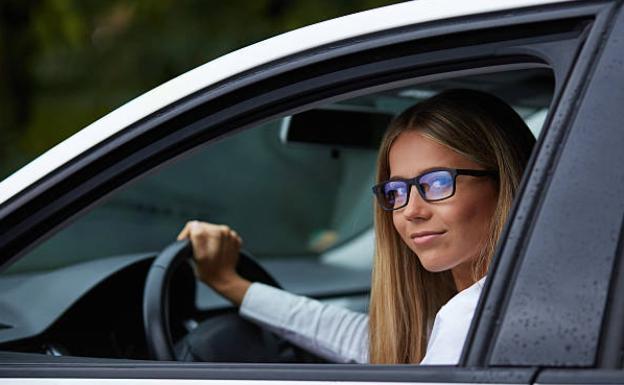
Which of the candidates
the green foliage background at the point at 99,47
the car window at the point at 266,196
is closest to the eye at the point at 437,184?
the car window at the point at 266,196

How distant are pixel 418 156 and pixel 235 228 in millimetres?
3020

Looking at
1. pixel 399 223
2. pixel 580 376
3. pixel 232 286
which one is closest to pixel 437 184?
pixel 399 223

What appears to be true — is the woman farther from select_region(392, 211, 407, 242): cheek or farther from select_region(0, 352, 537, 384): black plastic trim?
select_region(0, 352, 537, 384): black plastic trim

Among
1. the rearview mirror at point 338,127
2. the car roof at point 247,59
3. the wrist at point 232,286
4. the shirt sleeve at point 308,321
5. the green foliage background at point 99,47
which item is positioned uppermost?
the green foliage background at point 99,47

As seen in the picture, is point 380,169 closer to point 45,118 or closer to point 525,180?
point 525,180

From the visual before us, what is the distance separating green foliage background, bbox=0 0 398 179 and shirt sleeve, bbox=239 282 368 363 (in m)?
4.48

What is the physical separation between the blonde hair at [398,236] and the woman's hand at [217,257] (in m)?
0.61

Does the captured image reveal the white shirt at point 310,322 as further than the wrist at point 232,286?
No

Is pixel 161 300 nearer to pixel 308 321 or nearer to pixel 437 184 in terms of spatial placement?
pixel 308 321

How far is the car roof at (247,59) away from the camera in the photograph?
162cm

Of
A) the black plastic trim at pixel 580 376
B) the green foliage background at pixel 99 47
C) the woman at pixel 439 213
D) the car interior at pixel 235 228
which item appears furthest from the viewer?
the green foliage background at pixel 99 47

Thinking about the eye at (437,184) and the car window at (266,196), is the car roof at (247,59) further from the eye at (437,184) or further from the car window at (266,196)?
the car window at (266,196)

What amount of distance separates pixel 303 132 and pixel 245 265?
1.18ft

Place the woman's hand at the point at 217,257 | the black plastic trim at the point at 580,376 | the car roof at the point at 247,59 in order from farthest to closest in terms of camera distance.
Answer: the woman's hand at the point at 217,257 → the car roof at the point at 247,59 → the black plastic trim at the point at 580,376
